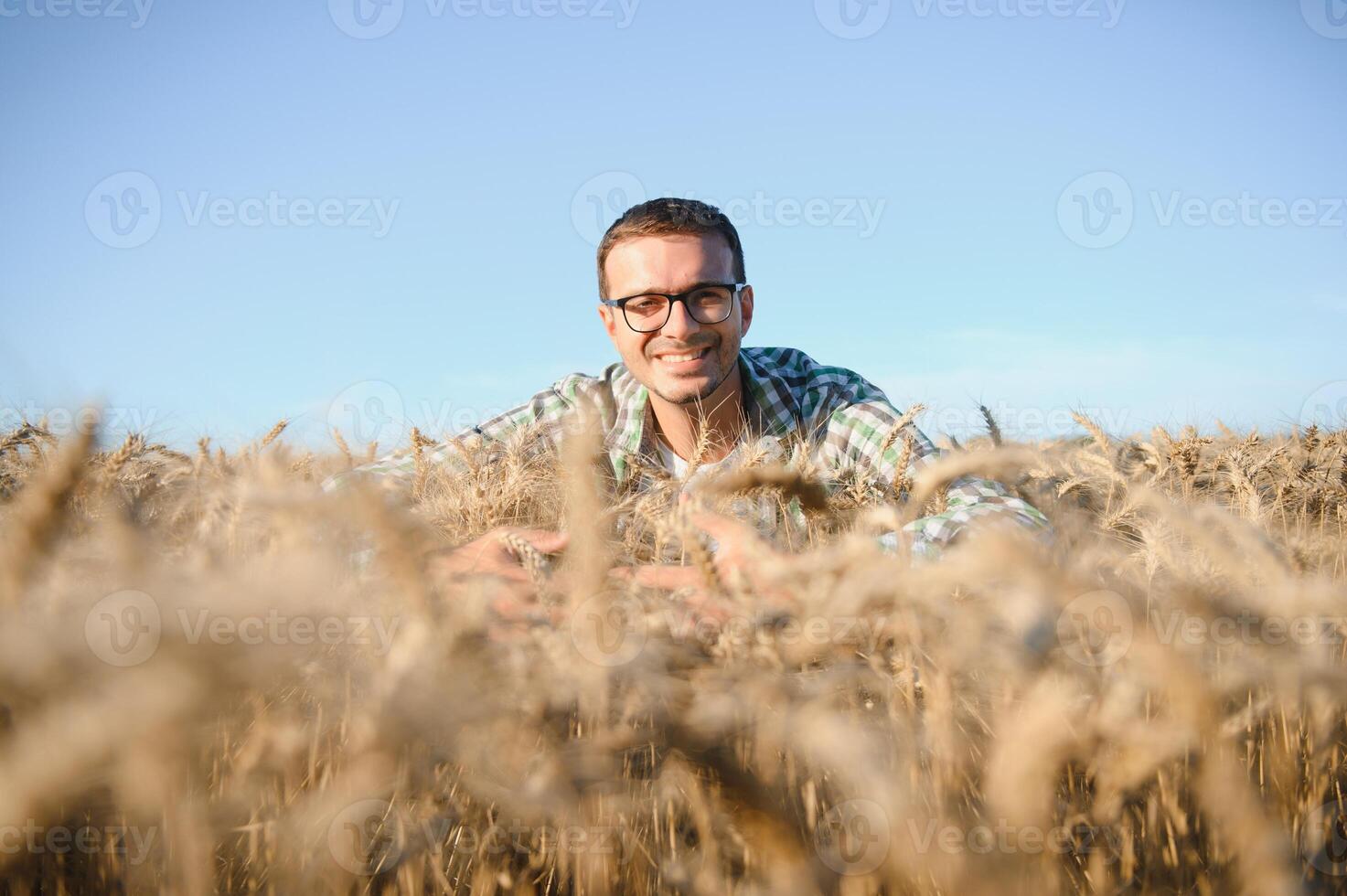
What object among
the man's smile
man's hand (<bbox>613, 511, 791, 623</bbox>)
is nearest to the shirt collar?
the man's smile

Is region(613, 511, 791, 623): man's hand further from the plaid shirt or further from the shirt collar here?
the shirt collar

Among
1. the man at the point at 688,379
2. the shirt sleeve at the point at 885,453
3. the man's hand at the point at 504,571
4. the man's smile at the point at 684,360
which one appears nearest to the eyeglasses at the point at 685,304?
the man at the point at 688,379

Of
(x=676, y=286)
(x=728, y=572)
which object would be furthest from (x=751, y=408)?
(x=728, y=572)

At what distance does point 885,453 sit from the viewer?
Answer: 7.34 ft

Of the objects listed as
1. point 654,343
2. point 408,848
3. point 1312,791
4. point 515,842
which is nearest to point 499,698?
point 408,848

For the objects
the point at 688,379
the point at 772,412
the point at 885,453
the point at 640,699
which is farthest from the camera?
the point at 772,412

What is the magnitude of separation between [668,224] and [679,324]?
0.43m

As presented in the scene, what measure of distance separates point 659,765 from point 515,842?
8.7 inches

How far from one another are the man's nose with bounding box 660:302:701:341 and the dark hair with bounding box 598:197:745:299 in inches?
12.9

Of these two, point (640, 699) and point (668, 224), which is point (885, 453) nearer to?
point (668, 224)

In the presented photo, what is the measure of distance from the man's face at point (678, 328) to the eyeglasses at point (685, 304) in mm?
19

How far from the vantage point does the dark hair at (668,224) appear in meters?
2.83

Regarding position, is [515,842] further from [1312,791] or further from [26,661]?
[1312,791]

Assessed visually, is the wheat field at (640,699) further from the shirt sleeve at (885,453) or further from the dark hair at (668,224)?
the dark hair at (668,224)
